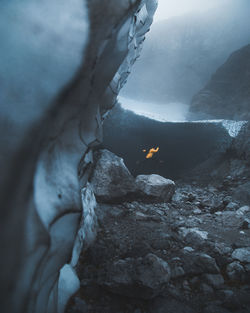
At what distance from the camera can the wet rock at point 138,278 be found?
1.04 metres

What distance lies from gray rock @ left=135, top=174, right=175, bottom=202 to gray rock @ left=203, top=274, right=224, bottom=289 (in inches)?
55.4

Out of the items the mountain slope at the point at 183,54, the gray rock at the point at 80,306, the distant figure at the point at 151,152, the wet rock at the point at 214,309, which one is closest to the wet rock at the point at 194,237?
the wet rock at the point at 214,309

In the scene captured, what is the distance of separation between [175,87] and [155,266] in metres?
7.88

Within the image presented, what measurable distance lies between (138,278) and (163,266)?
0.19 m

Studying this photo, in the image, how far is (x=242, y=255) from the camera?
1.50 m

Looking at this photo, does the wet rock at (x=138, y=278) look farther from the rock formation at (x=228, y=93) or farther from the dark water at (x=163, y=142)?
the rock formation at (x=228, y=93)

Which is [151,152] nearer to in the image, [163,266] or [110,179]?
[110,179]

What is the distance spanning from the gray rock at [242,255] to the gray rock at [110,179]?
4.34ft

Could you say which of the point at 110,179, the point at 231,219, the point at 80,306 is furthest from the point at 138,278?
the point at 231,219

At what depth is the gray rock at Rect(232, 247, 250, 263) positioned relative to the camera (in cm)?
147

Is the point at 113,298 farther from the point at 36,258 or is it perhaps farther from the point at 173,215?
the point at 173,215

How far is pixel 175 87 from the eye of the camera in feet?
26.2

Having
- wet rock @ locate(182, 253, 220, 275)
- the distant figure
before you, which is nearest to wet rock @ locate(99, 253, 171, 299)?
wet rock @ locate(182, 253, 220, 275)

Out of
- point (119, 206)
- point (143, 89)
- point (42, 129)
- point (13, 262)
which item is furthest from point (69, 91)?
point (143, 89)
